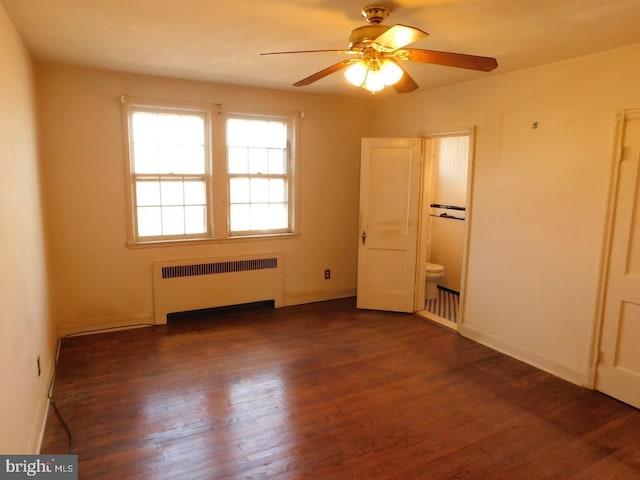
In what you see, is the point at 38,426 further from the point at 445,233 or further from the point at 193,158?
the point at 445,233

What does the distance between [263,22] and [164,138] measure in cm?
214

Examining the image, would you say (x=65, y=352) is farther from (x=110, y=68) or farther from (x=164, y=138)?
(x=110, y=68)

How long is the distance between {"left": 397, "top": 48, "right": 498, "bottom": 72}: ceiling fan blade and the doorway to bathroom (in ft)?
9.20

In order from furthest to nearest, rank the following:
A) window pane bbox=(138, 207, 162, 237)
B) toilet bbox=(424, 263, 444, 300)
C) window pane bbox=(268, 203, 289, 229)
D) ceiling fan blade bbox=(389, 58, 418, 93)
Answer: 1. toilet bbox=(424, 263, 444, 300)
2. window pane bbox=(268, 203, 289, 229)
3. window pane bbox=(138, 207, 162, 237)
4. ceiling fan blade bbox=(389, 58, 418, 93)

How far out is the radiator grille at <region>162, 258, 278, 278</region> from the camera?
4348 millimetres

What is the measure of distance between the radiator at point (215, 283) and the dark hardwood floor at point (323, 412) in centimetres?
41

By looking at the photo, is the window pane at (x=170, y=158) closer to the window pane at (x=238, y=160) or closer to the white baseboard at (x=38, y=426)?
the window pane at (x=238, y=160)

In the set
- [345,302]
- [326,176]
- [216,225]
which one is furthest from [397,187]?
[216,225]

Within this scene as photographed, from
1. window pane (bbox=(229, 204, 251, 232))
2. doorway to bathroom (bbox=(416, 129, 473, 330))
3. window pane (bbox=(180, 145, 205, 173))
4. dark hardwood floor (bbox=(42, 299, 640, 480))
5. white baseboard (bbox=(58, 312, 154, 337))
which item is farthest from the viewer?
doorway to bathroom (bbox=(416, 129, 473, 330))

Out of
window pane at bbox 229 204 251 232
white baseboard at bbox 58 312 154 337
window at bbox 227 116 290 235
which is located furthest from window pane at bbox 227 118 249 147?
white baseboard at bbox 58 312 154 337

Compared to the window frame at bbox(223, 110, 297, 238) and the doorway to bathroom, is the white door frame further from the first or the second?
the window frame at bbox(223, 110, 297, 238)

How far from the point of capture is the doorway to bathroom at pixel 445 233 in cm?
502

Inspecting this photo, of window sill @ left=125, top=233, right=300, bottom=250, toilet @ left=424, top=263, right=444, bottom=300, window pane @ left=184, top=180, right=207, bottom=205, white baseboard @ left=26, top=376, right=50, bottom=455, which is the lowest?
white baseboard @ left=26, top=376, right=50, bottom=455

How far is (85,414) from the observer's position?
2.71 m
